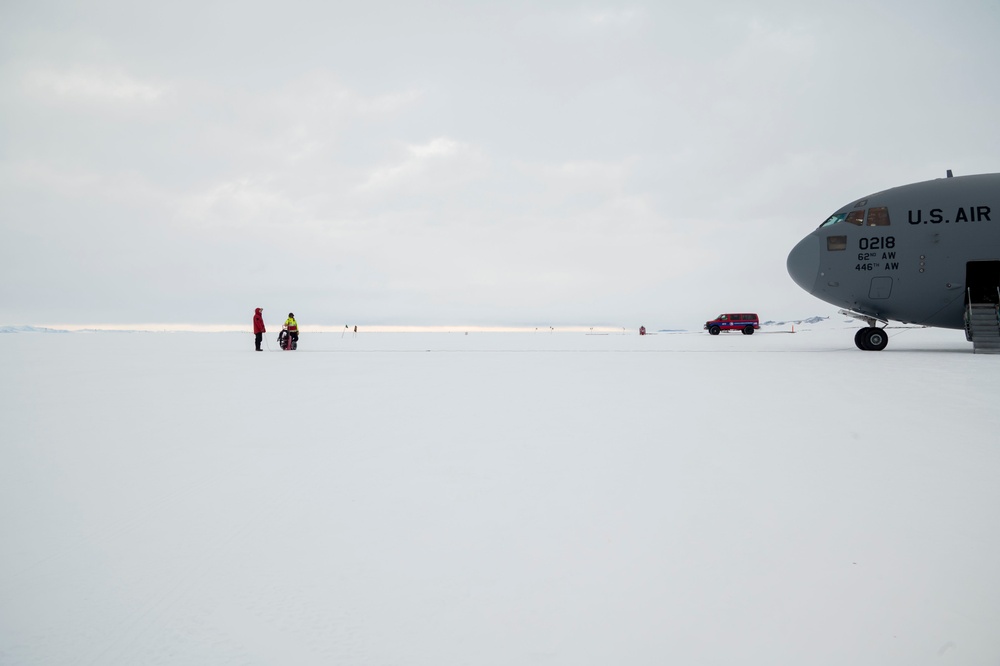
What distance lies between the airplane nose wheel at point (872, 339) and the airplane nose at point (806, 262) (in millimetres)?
2400

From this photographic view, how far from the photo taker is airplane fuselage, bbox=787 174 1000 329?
16.8 m

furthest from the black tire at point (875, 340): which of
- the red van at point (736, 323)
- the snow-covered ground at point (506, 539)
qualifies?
the red van at point (736, 323)

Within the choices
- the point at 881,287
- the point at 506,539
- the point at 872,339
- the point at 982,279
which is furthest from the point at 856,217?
the point at 506,539

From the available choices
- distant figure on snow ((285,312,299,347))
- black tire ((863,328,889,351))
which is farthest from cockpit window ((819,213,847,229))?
distant figure on snow ((285,312,299,347))

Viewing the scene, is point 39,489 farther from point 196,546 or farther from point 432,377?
point 432,377

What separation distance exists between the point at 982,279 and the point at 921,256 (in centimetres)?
205

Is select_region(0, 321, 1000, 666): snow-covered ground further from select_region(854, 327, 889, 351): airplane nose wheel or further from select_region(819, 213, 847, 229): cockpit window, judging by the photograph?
select_region(854, 327, 889, 351): airplane nose wheel

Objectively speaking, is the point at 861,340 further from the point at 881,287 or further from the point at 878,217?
the point at 878,217

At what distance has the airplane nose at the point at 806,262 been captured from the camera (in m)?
18.9

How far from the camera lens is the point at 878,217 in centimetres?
1781

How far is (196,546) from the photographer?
3.09 m

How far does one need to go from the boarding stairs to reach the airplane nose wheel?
2.45 m

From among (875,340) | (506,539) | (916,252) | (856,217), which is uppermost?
(856,217)

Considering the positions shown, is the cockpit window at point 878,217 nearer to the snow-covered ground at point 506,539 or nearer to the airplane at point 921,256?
the airplane at point 921,256
